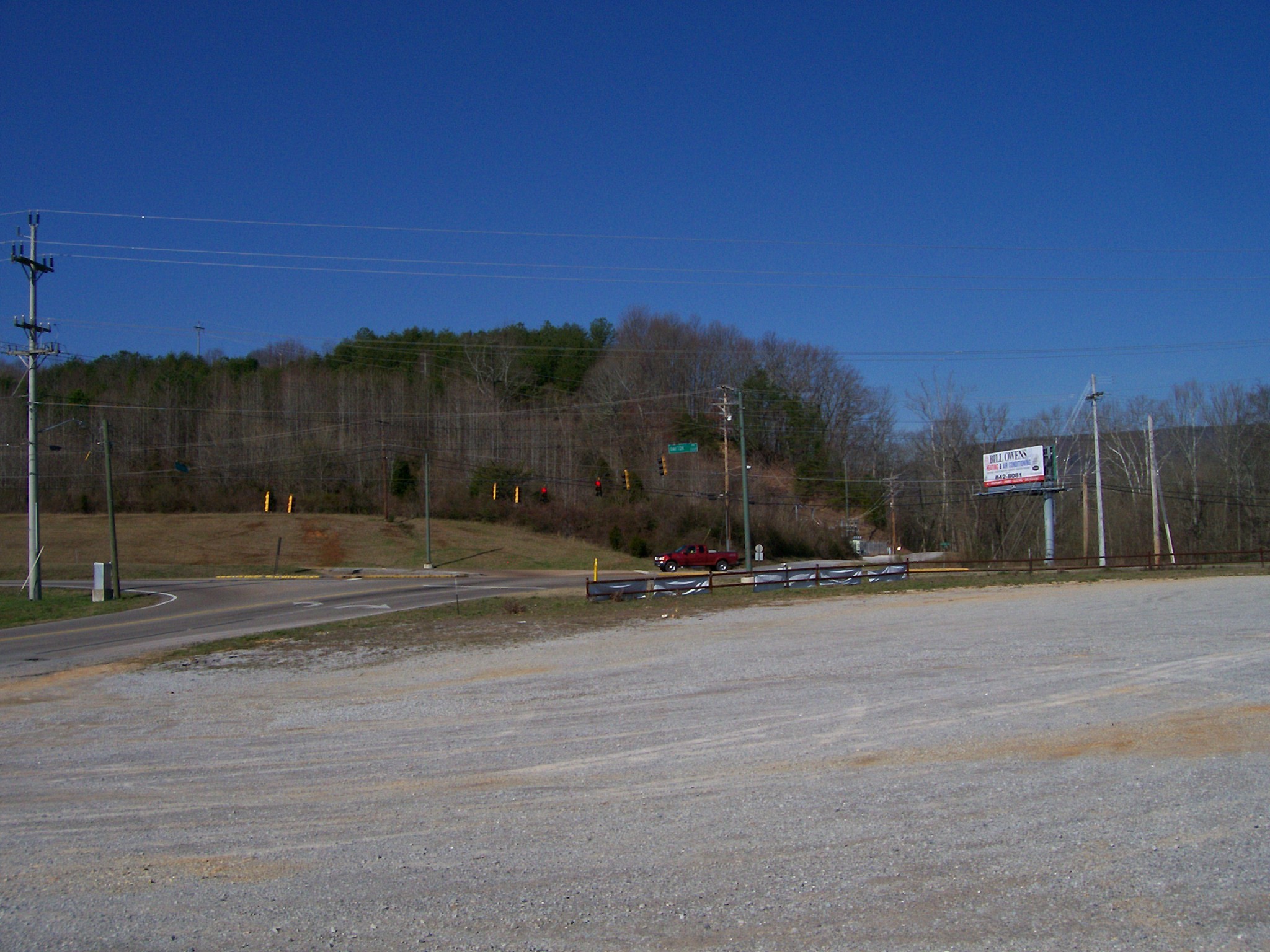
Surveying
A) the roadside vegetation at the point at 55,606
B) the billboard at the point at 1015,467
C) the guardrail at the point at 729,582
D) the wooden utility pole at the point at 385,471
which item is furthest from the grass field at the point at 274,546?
the guardrail at the point at 729,582

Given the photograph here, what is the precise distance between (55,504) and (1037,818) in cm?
9642

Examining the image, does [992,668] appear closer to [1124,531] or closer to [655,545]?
[655,545]

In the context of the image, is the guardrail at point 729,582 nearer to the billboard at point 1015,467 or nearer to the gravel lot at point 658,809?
the gravel lot at point 658,809

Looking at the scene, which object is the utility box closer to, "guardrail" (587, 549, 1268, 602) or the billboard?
"guardrail" (587, 549, 1268, 602)

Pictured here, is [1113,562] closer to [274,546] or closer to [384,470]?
[384,470]

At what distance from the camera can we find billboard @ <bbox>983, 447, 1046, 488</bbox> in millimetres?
53312

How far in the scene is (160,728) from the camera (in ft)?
36.0

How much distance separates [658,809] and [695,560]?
49.0 meters

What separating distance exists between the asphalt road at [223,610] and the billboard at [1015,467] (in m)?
27.8

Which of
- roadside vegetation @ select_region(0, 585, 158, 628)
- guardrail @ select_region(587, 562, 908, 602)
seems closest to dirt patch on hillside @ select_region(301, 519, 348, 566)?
roadside vegetation @ select_region(0, 585, 158, 628)

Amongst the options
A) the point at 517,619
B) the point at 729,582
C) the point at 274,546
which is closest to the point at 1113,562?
the point at 729,582

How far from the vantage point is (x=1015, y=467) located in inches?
2158

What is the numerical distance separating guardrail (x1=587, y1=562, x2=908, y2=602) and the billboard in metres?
17.6

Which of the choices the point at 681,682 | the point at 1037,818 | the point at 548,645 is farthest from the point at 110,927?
the point at 548,645
